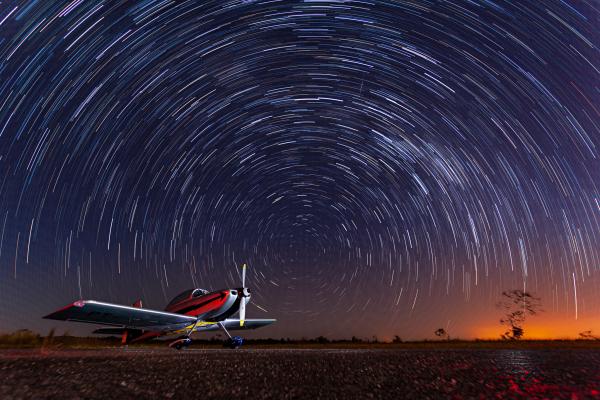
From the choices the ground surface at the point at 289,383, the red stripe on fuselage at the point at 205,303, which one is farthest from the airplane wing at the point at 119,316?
the ground surface at the point at 289,383

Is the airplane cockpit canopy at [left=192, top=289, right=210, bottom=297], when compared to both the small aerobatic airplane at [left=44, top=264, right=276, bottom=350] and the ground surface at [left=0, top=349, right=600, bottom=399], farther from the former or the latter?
the ground surface at [left=0, top=349, right=600, bottom=399]

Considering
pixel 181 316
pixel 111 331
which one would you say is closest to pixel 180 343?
pixel 181 316

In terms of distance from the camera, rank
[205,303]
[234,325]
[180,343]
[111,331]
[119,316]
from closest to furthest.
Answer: [119,316], [180,343], [205,303], [111,331], [234,325]

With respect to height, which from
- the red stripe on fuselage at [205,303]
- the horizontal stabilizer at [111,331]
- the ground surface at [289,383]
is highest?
the red stripe on fuselage at [205,303]

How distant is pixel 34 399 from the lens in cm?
405

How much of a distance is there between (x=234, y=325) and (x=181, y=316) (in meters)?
7.45

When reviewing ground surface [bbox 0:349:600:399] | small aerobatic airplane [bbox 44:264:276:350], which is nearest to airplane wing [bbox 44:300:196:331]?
small aerobatic airplane [bbox 44:264:276:350]

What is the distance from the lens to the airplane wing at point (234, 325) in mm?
26750

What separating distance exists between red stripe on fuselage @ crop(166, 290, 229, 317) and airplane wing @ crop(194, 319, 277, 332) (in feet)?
3.27

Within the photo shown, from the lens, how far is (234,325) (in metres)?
31.0

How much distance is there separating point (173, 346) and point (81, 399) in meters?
20.4

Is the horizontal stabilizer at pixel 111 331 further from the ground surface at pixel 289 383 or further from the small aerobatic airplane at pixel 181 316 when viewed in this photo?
the ground surface at pixel 289 383

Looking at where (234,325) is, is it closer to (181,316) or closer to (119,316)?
(181,316)

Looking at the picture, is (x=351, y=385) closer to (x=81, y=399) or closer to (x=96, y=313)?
(x=81, y=399)
